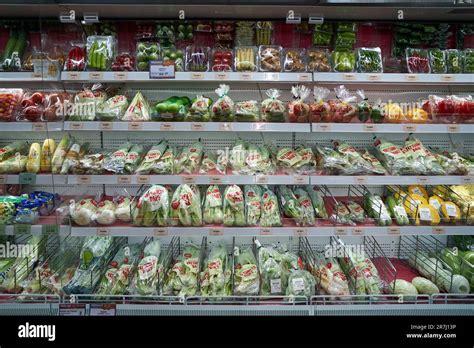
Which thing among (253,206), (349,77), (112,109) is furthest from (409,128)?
(112,109)

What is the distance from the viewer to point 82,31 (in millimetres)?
2482

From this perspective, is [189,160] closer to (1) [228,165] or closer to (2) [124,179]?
(1) [228,165]

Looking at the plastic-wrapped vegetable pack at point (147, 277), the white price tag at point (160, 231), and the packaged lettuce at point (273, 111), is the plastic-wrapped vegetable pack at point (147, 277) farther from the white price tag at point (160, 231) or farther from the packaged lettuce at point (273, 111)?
the packaged lettuce at point (273, 111)

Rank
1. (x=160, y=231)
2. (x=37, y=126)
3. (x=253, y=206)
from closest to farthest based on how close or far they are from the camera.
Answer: (x=37, y=126)
(x=160, y=231)
(x=253, y=206)

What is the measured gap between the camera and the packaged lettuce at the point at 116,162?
7.67ft

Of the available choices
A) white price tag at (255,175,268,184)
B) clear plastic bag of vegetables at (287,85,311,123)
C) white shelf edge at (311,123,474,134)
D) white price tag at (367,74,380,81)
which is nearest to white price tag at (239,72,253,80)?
clear plastic bag of vegetables at (287,85,311,123)

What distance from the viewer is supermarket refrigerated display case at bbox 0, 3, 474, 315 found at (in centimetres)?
228

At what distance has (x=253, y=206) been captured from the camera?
7.96 feet

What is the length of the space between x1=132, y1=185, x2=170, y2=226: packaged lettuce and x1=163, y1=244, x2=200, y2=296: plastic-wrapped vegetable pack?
32 cm

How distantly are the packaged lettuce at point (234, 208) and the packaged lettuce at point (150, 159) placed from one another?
0.52 m

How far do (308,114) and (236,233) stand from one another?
884 millimetres

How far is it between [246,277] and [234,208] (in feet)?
1.45
